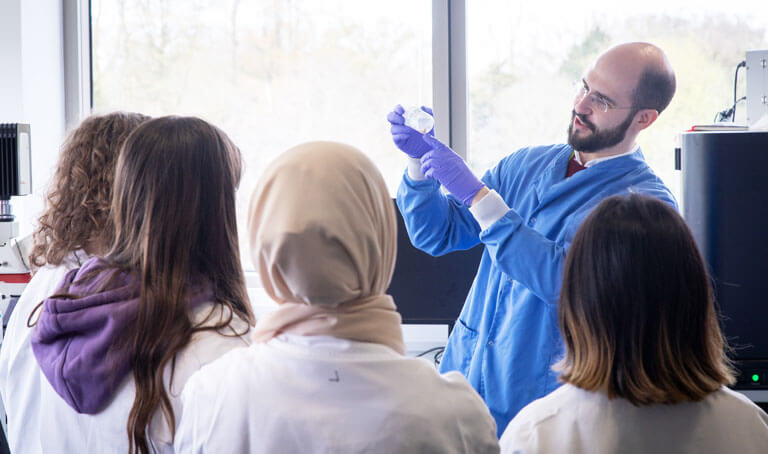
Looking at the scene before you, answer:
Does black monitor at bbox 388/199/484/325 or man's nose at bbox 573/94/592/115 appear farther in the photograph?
black monitor at bbox 388/199/484/325

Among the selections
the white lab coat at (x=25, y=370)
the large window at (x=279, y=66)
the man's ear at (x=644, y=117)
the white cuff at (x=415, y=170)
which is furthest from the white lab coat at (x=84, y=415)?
the large window at (x=279, y=66)

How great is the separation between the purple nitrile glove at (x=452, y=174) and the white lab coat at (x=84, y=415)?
2.41 feet

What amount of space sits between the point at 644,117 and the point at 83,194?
51.9 inches

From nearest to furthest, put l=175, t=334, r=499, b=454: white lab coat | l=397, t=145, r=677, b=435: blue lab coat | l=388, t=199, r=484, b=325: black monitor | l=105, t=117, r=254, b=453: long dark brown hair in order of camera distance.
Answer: l=175, t=334, r=499, b=454: white lab coat, l=105, t=117, r=254, b=453: long dark brown hair, l=397, t=145, r=677, b=435: blue lab coat, l=388, t=199, r=484, b=325: black monitor

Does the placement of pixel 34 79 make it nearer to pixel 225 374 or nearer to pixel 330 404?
pixel 225 374

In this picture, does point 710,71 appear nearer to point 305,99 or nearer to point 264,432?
point 305,99

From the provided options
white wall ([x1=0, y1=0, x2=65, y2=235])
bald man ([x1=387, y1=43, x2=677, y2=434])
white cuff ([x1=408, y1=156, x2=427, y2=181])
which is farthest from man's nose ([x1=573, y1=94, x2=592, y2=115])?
white wall ([x1=0, y1=0, x2=65, y2=235])

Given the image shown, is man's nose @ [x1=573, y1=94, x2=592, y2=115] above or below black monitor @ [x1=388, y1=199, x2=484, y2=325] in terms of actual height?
above

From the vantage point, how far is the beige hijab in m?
0.86

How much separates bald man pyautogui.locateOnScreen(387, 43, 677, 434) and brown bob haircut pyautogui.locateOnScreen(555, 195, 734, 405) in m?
0.54

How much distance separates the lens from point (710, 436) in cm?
99

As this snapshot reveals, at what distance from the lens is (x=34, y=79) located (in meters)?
2.93

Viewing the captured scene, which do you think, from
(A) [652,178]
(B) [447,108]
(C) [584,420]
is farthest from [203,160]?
(B) [447,108]

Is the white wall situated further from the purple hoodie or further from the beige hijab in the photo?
the beige hijab
